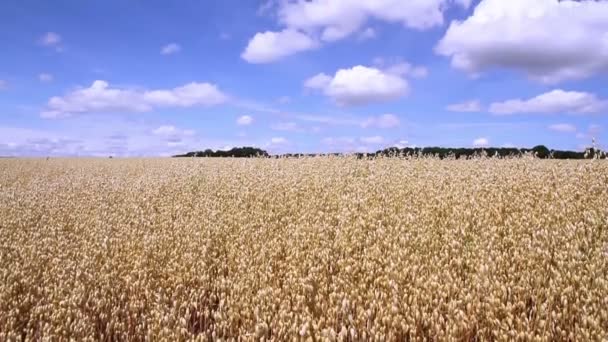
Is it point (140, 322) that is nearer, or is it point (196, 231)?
point (140, 322)

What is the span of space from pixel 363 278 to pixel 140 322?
1752 mm

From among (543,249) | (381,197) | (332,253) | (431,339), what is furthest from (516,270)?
(381,197)

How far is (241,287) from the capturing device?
3.45m

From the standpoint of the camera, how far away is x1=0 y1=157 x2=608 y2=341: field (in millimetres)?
2846

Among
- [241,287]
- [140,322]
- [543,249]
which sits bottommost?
[140,322]

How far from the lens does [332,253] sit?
159 inches

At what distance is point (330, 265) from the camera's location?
379 cm

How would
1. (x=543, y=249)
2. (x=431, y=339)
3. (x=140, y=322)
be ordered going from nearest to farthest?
1. (x=431, y=339)
2. (x=140, y=322)
3. (x=543, y=249)

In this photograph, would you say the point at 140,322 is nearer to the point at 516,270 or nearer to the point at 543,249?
the point at 516,270

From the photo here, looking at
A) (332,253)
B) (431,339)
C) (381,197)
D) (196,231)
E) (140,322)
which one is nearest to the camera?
(431,339)

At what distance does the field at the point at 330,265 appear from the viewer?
9.34 ft

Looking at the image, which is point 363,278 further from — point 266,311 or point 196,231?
point 196,231

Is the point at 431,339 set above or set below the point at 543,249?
below

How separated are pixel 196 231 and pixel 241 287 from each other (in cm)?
178
